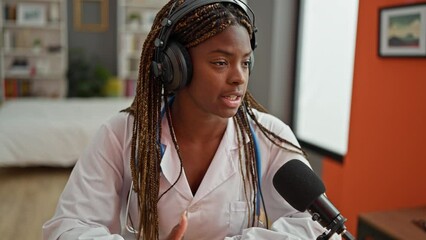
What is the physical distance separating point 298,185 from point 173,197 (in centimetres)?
39

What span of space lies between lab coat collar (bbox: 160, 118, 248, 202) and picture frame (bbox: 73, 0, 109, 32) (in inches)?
194

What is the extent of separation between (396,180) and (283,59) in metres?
1.71

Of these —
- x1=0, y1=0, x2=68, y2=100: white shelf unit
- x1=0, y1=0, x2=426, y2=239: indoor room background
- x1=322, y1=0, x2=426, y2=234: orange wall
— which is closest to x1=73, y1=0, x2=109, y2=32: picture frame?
x1=0, y1=0, x2=68, y2=100: white shelf unit

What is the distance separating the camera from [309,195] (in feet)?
2.46

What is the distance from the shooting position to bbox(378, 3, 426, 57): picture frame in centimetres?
198

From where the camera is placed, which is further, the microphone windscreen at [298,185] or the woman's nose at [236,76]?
the woman's nose at [236,76]

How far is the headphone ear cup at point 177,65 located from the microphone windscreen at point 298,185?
316 millimetres

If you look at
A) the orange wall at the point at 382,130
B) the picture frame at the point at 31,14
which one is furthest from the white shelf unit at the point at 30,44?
the orange wall at the point at 382,130

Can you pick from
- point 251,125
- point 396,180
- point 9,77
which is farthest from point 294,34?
point 9,77

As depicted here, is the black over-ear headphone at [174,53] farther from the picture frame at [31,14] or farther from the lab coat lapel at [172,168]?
the picture frame at [31,14]

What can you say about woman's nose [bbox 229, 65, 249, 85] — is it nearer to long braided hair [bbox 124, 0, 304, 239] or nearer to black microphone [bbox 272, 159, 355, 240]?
long braided hair [bbox 124, 0, 304, 239]

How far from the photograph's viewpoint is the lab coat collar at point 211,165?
1.06 meters

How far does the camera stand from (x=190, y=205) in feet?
3.47

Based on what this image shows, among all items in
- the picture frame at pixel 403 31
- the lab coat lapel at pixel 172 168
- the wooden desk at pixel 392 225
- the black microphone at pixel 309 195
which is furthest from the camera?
the picture frame at pixel 403 31
